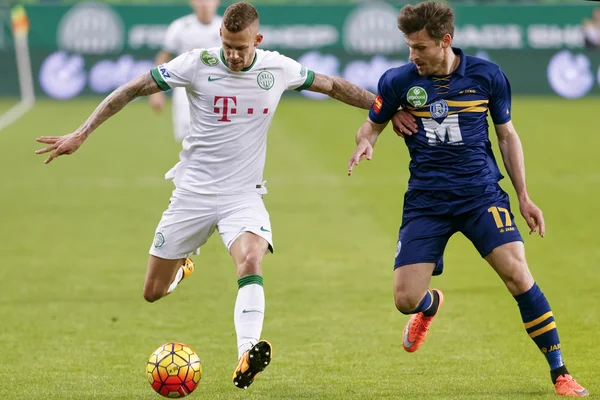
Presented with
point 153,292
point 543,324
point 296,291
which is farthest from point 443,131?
point 296,291

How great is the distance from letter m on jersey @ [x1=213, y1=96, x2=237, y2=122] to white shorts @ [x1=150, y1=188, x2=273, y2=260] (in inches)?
21.1

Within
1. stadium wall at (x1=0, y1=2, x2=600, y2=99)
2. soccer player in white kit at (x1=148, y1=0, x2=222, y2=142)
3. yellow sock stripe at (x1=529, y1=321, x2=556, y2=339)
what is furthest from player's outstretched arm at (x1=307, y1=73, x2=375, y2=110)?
stadium wall at (x1=0, y1=2, x2=600, y2=99)

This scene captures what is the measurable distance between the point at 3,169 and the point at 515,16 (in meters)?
16.4

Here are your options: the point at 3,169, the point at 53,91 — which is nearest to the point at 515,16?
the point at 53,91

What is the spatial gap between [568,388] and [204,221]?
2514mm

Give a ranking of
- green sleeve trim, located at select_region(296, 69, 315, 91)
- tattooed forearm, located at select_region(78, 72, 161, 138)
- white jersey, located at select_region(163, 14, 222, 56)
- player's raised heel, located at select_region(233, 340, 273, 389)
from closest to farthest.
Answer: player's raised heel, located at select_region(233, 340, 273, 389) < tattooed forearm, located at select_region(78, 72, 161, 138) < green sleeve trim, located at select_region(296, 69, 315, 91) < white jersey, located at select_region(163, 14, 222, 56)

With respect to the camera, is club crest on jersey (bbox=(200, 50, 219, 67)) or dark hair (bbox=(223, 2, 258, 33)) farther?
club crest on jersey (bbox=(200, 50, 219, 67))

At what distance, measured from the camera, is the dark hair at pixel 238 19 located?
673cm

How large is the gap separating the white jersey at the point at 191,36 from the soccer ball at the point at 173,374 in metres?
7.44

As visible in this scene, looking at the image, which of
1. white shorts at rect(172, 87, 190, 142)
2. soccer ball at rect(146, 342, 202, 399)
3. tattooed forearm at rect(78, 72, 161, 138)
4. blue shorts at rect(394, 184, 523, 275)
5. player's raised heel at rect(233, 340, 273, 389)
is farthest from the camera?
white shorts at rect(172, 87, 190, 142)

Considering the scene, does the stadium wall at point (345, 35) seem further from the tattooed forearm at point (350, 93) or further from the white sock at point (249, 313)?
the white sock at point (249, 313)

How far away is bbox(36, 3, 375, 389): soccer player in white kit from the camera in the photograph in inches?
276

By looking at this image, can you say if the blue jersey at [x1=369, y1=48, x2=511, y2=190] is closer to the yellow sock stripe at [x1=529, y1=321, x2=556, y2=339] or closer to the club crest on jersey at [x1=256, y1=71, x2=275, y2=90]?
the club crest on jersey at [x1=256, y1=71, x2=275, y2=90]

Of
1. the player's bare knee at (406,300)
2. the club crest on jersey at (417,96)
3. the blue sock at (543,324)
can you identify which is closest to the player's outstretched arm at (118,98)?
the club crest on jersey at (417,96)
